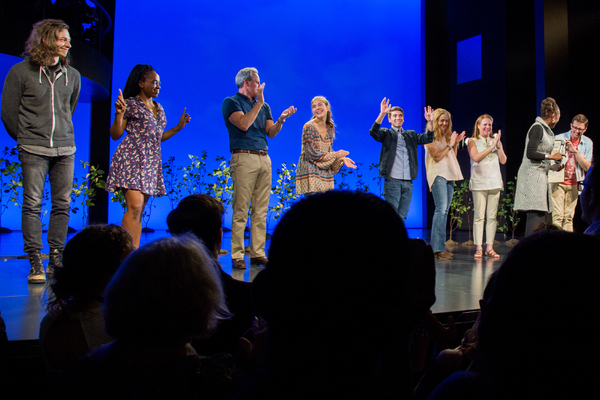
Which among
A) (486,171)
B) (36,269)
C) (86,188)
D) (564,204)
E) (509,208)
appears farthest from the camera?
(509,208)

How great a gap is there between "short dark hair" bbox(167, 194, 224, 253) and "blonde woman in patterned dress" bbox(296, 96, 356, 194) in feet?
6.97

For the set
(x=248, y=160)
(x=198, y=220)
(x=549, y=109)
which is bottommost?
(x=198, y=220)

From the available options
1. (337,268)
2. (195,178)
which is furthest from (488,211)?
(337,268)

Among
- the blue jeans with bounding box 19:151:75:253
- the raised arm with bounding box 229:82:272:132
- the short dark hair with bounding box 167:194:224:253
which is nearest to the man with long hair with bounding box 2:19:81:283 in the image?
the blue jeans with bounding box 19:151:75:253

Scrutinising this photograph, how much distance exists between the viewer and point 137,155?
10.2ft

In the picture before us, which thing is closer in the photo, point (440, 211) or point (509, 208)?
point (440, 211)

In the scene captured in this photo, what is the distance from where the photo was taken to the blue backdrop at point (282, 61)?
26.7 feet

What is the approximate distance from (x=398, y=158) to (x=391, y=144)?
0.15m

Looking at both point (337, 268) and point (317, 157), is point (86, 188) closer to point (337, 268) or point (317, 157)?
point (317, 157)

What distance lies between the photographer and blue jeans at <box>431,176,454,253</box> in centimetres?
446

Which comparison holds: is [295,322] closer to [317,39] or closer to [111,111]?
[111,111]

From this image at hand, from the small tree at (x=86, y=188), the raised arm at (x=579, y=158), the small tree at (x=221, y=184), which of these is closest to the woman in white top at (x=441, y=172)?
the raised arm at (x=579, y=158)

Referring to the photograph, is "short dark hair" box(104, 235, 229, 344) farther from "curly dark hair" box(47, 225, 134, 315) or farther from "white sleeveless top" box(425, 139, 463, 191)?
"white sleeveless top" box(425, 139, 463, 191)

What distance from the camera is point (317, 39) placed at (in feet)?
30.7
